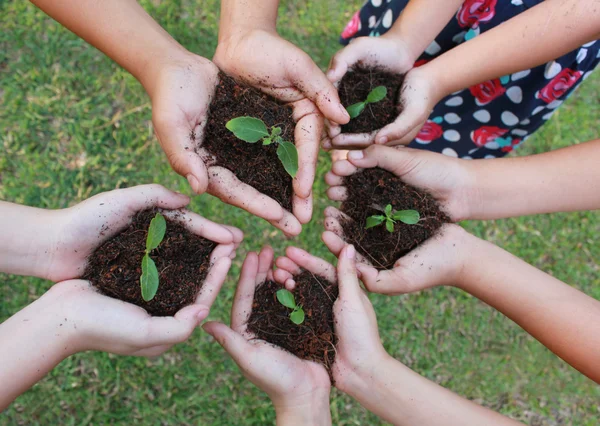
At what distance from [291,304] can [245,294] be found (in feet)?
0.89

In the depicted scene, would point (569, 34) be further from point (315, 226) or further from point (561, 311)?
point (315, 226)

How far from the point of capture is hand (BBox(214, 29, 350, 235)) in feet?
7.72

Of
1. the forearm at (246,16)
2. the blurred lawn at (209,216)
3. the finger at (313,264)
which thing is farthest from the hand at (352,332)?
the forearm at (246,16)

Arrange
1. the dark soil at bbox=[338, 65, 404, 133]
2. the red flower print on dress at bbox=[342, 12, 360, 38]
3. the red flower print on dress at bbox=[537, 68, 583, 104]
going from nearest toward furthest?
the red flower print on dress at bbox=[537, 68, 583, 104], the dark soil at bbox=[338, 65, 404, 133], the red flower print on dress at bbox=[342, 12, 360, 38]

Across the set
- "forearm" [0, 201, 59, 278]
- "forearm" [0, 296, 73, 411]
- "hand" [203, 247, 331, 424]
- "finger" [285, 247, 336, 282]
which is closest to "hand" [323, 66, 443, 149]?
"finger" [285, 247, 336, 282]

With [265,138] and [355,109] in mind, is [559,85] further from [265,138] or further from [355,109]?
[265,138]

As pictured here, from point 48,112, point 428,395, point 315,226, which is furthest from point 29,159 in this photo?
point 428,395

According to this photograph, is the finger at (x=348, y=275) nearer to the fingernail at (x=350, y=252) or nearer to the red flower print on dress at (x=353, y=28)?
the fingernail at (x=350, y=252)

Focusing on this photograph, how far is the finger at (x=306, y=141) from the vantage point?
7.67 ft

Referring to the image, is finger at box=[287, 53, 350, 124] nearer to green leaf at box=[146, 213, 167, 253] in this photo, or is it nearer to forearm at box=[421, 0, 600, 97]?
forearm at box=[421, 0, 600, 97]

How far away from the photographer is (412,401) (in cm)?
218

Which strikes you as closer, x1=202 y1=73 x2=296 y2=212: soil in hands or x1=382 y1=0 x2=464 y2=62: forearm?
x1=202 y1=73 x2=296 y2=212: soil in hands

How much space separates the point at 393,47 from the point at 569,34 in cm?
88

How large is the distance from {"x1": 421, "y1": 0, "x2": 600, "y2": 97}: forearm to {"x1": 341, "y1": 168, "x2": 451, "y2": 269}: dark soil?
62cm
